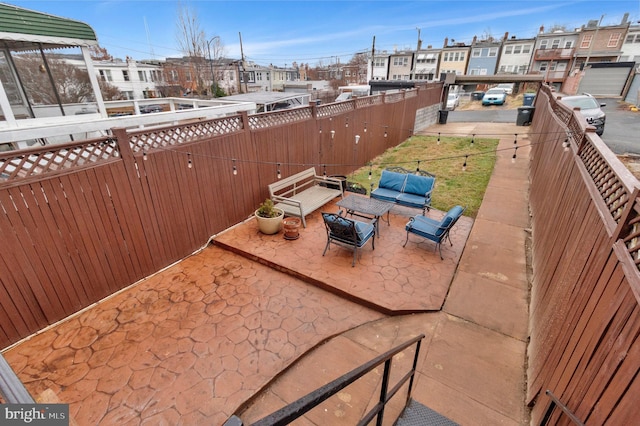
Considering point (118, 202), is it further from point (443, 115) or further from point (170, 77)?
point (170, 77)

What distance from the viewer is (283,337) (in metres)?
3.83

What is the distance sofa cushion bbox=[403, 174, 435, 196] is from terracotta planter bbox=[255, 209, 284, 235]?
316 centimetres

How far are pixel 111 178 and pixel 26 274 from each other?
1.57m

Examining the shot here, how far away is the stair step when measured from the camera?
268 cm

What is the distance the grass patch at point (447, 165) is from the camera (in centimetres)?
805

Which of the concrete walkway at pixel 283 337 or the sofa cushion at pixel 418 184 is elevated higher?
the sofa cushion at pixel 418 184

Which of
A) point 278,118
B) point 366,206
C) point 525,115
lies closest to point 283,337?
point 366,206

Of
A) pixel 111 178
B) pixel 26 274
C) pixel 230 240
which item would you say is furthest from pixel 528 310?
pixel 26 274

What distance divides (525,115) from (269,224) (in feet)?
56.8

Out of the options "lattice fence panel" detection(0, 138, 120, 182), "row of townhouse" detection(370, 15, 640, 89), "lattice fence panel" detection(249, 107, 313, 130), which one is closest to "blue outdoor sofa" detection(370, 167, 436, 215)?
"lattice fence panel" detection(249, 107, 313, 130)

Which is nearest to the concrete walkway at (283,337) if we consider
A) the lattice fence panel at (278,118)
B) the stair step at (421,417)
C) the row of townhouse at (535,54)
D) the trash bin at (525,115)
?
the stair step at (421,417)

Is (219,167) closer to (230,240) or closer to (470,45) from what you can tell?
(230,240)

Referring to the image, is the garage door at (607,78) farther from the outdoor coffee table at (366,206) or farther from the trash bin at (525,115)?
the outdoor coffee table at (366,206)

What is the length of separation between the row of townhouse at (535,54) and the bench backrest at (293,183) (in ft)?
87.9
